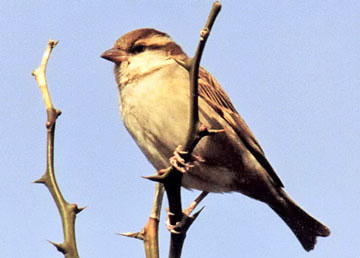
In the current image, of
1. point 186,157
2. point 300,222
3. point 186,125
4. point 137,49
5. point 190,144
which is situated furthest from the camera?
point 300,222

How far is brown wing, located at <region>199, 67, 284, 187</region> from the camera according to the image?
16.5ft

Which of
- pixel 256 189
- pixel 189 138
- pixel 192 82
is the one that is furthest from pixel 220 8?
pixel 256 189

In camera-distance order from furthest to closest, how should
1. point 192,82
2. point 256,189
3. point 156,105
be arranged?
point 256,189
point 156,105
point 192,82

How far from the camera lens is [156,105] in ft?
15.1

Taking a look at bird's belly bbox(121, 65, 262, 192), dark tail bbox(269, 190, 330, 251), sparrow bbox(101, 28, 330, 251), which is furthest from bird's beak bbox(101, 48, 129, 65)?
dark tail bbox(269, 190, 330, 251)

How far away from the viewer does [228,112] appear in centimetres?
517

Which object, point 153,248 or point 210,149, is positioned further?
point 210,149

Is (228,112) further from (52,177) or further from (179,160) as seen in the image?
(52,177)

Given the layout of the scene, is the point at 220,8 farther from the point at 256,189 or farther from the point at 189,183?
the point at 256,189

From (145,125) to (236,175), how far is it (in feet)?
2.91

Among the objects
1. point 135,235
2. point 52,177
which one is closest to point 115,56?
point 135,235

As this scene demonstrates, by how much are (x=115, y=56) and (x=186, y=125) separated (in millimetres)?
1090

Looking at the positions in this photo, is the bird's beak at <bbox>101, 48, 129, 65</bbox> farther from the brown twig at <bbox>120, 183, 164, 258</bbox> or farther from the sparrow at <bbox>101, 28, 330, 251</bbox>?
the brown twig at <bbox>120, 183, 164, 258</bbox>

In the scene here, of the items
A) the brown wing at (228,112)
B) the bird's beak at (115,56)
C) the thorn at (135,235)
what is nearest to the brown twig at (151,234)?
the thorn at (135,235)
